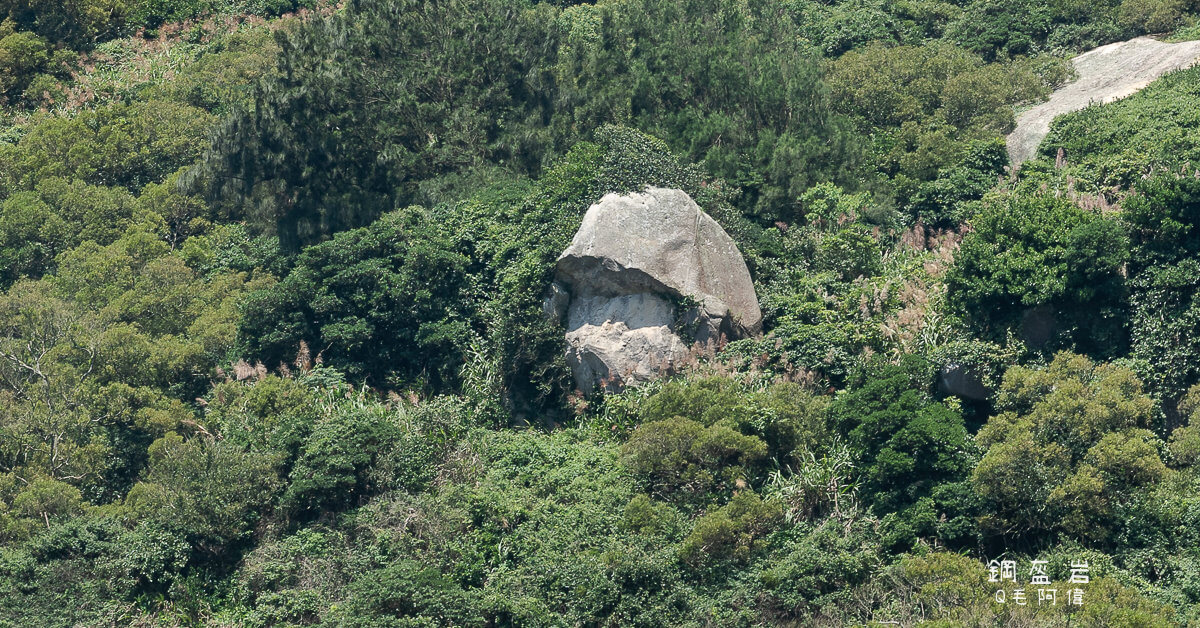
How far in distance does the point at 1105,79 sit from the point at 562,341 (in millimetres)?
16948

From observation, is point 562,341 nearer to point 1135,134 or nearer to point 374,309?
point 374,309

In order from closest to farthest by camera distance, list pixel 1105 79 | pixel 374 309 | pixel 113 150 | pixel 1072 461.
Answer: pixel 1072 461, pixel 374 309, pixel 1105 79, pixel 113 150

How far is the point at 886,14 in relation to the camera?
161 feet

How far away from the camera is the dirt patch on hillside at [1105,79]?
38.8m

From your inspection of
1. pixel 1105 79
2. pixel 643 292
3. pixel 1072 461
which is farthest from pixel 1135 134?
pixel 643 292

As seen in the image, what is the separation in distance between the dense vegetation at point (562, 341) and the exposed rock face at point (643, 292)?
0.55 meters

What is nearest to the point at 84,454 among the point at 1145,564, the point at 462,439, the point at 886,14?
the point at 462,439

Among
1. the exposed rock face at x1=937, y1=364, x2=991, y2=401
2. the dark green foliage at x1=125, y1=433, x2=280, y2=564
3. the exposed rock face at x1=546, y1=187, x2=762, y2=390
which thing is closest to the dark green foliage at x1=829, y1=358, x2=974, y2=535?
the exposed rock face at x1=937, y1=364, x2=991, y2=401

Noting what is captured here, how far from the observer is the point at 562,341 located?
33.7 m

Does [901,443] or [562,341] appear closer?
[901,443]

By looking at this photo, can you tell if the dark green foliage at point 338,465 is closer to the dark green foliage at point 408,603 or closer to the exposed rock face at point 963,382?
the dark green foliage at point 408,603

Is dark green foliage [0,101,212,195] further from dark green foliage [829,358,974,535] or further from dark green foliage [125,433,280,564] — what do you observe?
dark green foliage [829,358,974,535]

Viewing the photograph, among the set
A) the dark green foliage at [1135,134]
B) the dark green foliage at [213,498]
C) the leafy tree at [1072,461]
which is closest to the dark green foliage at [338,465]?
the dark green foliage at [213,498]

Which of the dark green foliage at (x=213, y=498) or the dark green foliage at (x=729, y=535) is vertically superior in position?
the dark green foliage at (x=729, y=535)
